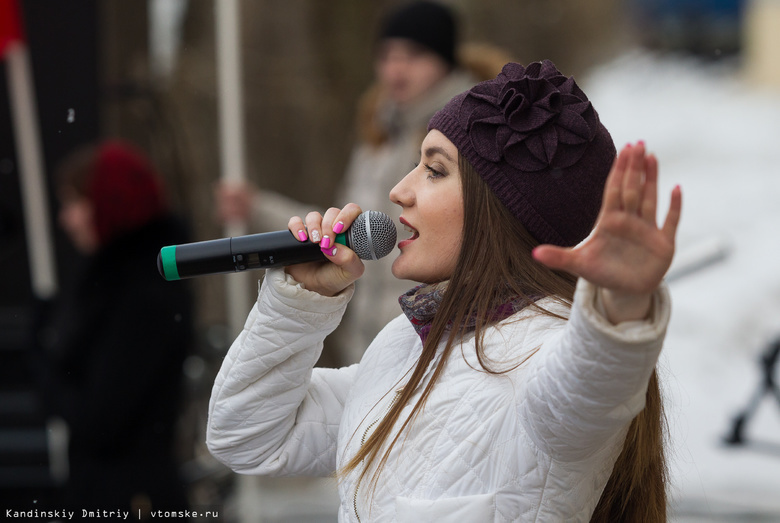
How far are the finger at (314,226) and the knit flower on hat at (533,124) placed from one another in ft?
0.90

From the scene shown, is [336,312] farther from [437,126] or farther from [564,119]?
[564,119]

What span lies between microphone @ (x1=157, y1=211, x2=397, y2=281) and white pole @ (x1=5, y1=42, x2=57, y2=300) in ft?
7.38

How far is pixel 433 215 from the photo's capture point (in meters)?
1.35

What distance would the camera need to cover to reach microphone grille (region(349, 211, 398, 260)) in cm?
135

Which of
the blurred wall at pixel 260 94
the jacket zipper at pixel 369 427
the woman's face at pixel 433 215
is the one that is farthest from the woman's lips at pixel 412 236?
the blurred wall at pixel 260 94

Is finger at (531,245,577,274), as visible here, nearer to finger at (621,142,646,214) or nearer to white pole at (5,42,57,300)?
finger at (621,142,646,214)

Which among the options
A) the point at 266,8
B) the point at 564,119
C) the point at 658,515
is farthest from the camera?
the point at 266,8

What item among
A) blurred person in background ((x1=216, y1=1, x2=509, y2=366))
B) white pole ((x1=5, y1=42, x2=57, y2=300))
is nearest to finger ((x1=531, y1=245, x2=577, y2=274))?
blurred person in background ((x1=216, y1=1, x2=509, y2=366))

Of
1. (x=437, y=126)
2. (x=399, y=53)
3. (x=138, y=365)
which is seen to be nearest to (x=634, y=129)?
(x=399, y=53)

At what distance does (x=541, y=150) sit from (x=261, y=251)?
1.52ft

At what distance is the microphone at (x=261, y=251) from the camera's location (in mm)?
1359

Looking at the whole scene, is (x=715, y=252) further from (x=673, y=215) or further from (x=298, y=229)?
(x=673, y=215)

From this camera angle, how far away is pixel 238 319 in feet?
10.3

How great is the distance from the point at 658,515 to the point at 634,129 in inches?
272
